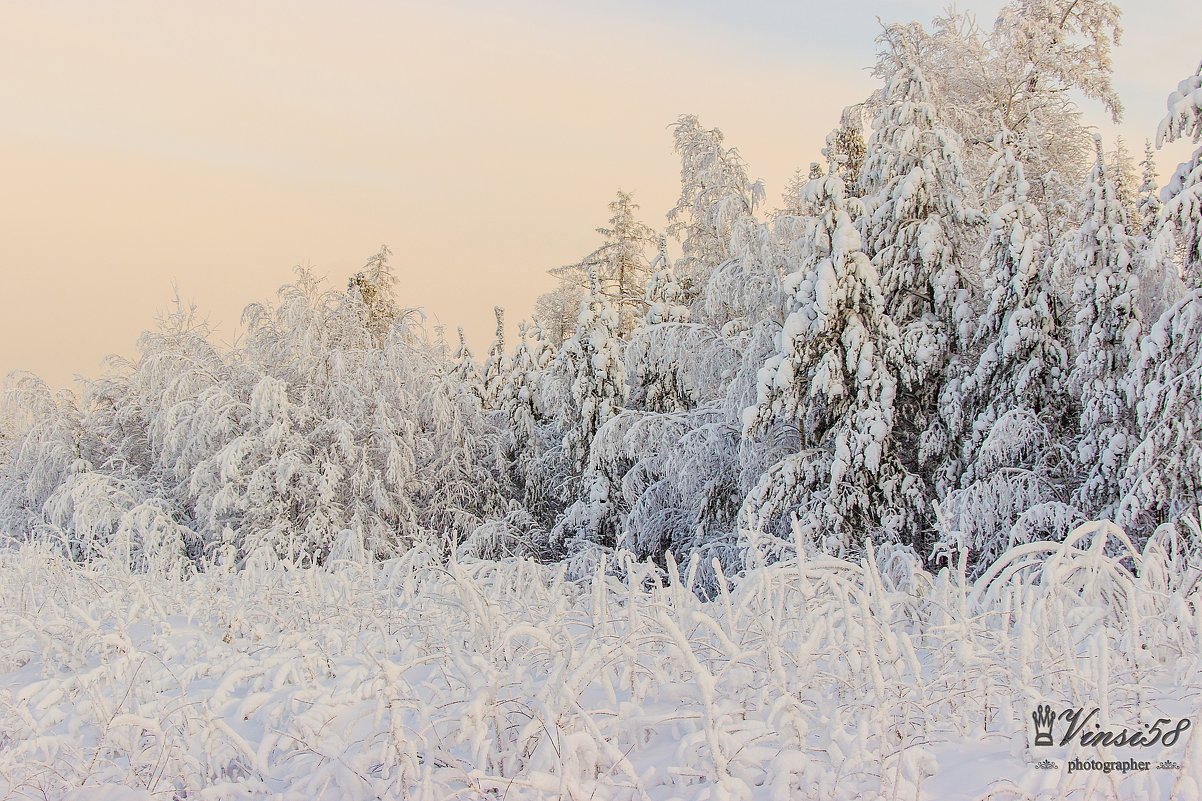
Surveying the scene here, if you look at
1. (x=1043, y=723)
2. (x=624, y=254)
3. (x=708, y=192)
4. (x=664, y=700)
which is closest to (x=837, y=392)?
(x=708, y=192)

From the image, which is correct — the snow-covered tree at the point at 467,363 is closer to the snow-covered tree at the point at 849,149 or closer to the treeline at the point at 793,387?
the treeline at the point at 793,387

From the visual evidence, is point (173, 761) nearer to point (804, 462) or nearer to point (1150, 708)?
point (1150, 708)

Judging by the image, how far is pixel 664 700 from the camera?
421cm

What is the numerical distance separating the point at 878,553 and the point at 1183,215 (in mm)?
6450

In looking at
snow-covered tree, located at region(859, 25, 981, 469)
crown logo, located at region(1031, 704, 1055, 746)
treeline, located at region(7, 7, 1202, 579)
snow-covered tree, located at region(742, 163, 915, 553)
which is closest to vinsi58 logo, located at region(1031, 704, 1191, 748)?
crown logo, located at region(1031, 704, 1055, 746)

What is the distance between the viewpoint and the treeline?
14.5 metres

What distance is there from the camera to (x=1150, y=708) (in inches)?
151

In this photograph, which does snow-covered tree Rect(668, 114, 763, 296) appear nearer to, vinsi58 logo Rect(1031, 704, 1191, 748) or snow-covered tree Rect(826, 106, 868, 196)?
snow-covered tree Rect(826, 106, 868, 196)

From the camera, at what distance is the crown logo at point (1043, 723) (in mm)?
3436

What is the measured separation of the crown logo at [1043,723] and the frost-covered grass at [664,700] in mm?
51

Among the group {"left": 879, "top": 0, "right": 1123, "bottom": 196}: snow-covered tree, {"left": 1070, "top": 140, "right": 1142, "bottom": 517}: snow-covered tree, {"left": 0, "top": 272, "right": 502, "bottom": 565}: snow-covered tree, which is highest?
{"left": 879, "top": 0, "right": 1123, "bottom": 196}: snow-covered tree

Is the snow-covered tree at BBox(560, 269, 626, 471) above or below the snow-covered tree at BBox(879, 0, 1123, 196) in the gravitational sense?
below

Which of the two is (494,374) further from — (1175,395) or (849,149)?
(1175,395)

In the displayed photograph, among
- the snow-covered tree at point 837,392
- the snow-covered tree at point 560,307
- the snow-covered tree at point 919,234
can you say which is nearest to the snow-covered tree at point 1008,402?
the snow-covered tree at point 919,234
